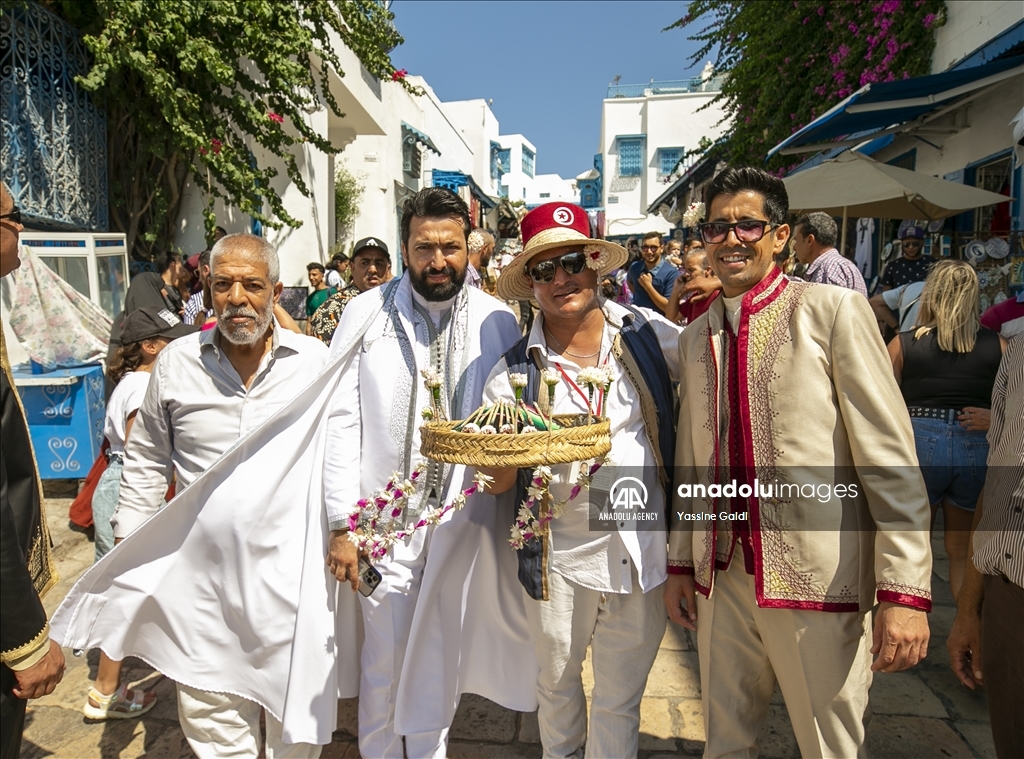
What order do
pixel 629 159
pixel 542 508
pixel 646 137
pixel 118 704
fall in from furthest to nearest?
pixel 629 159, pixel 646 137, pixel 118 704, pixel 542 508

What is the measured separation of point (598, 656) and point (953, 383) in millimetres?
2580

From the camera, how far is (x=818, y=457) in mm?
1938

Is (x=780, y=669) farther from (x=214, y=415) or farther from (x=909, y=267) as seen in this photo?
(x=909, y=267)

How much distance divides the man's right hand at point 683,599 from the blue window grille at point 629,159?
3737cm

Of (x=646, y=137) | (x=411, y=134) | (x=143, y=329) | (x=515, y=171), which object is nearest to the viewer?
(x=143, y=329)

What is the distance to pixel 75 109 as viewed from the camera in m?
6.27

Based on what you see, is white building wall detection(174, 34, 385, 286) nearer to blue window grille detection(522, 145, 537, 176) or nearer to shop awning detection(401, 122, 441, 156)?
shop awning detection(401, 122, 441, 156)

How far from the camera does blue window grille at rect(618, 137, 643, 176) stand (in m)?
36.8

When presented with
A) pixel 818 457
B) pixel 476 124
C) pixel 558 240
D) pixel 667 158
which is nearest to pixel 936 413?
pixel 818 457

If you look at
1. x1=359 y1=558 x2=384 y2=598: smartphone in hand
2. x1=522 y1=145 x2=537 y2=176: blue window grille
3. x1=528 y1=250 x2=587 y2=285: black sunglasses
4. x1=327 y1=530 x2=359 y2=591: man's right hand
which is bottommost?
x1=359 y1=558 x2=384 y2=598: smartphone in hand

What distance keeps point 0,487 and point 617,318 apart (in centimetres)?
198

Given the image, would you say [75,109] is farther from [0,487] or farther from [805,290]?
[805,290]

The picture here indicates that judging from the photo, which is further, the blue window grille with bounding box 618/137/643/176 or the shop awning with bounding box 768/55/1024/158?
the blue window grille with bounding box 618/137/643/176

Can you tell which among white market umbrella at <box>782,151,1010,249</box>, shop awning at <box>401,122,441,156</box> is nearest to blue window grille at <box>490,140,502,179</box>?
shop awning at <box>401,122,441,156</box>
